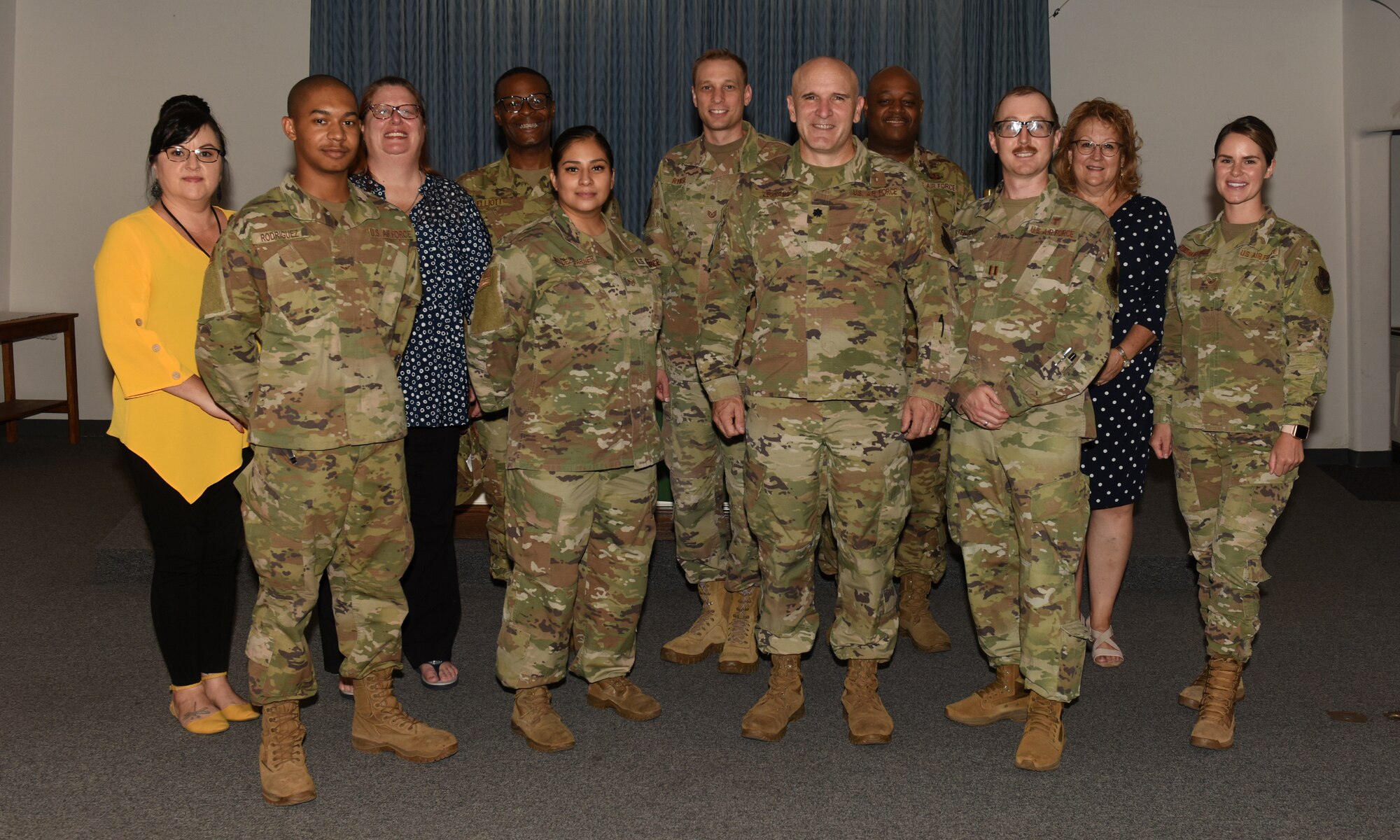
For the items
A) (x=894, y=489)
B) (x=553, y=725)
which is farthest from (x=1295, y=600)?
(x=553, y=725)

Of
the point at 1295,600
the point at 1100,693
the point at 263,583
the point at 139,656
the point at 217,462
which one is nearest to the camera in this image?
the point at 263,583

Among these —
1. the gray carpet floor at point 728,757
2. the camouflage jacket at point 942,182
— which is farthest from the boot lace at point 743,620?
the camouflage jacket at point 942,182

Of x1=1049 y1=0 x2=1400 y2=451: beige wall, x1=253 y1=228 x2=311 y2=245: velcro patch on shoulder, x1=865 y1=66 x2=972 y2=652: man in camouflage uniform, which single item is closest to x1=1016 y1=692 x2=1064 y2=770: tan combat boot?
x1=865 y1=66 x2=972 y2=652: man in camouflage uniform

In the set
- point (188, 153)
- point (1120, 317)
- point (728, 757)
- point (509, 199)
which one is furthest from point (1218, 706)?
point (188, 153)

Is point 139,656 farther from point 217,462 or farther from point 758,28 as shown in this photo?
point 758,28

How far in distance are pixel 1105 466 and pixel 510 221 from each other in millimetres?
2015

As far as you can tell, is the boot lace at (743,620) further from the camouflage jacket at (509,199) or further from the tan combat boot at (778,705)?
the camouflage jacket at (509,199)

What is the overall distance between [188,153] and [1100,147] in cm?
245

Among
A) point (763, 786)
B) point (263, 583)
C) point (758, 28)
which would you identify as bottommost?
point (763, 786)

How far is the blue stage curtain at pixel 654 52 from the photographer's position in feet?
21.4

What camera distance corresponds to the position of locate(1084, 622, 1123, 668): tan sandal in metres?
3.64

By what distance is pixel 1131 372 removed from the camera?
3426 mm

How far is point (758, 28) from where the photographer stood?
21.6 ft

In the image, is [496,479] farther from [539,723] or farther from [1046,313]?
[1046,313]
